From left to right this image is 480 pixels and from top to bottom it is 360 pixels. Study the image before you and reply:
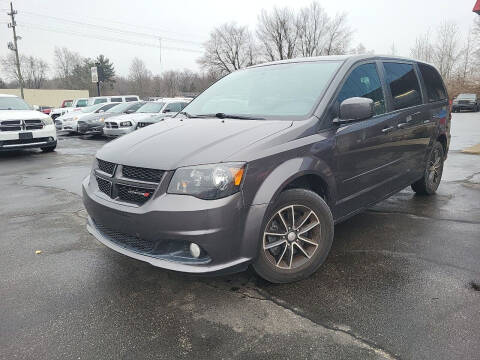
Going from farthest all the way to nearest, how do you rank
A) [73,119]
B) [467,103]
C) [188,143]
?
[467,103] < [73,119] < [188,143]

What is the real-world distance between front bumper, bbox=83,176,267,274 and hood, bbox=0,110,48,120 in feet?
29.9

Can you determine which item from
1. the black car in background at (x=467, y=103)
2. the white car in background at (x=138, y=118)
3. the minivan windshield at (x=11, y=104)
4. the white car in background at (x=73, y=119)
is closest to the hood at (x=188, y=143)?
the minivan windshield at (x=11, y=104)

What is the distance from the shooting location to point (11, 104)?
35.7ft

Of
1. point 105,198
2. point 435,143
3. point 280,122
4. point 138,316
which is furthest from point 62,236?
point 435,143

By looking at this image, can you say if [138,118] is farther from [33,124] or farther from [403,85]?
[403,85]

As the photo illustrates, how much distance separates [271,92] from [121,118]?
11532 millimetres

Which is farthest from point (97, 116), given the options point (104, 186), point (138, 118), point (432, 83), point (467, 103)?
point (467, 103)

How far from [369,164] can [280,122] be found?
1.11m

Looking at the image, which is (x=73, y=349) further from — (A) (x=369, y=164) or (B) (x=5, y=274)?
(A) (x=369, y=164)

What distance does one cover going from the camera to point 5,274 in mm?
3236

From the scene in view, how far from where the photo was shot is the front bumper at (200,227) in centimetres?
241

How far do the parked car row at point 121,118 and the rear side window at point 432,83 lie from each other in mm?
8368

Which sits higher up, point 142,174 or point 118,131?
point 142,174

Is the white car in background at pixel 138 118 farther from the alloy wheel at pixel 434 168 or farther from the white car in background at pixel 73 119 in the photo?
the alloy wheel at pixel 434 168
